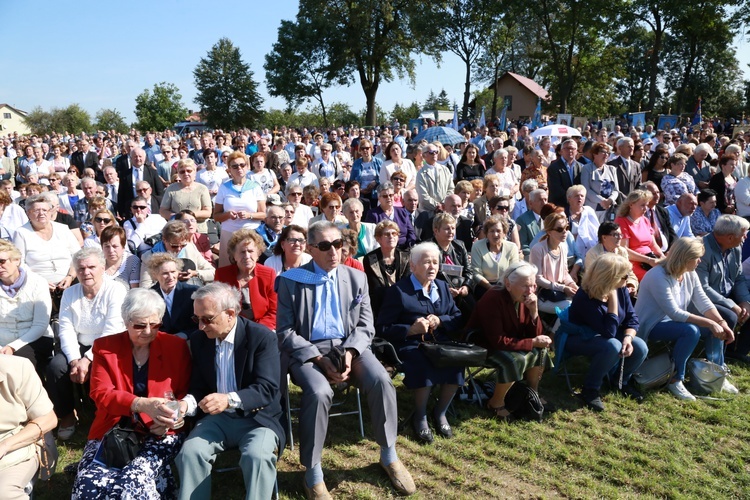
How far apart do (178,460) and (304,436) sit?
75 centimetres

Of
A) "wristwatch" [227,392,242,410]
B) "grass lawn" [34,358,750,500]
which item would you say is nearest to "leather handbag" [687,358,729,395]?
Result: "grass lawn" [34,358,750,500]

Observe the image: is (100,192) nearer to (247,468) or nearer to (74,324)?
(74,324)

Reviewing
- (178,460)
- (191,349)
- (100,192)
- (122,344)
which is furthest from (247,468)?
(100,192)

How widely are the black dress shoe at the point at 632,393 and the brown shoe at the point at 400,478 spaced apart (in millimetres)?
2334

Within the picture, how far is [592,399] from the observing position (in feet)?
14.6

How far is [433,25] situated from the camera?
35062 millimetres

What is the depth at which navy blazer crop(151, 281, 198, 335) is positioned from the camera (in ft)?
13.3


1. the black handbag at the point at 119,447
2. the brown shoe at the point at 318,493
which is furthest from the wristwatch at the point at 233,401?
the brown shoe at the point at 318,493

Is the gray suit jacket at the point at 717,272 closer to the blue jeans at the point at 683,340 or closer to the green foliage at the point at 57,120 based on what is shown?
the blue jeans at the point at 683,340

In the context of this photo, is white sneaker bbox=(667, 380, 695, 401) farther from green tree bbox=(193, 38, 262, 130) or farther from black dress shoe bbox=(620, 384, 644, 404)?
green tree bbox=(193, 38, 262, 130)

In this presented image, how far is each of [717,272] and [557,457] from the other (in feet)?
9.85

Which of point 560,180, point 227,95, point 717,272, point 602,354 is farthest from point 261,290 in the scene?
point 227,95

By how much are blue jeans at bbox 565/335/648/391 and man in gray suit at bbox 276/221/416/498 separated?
1914 millimetres

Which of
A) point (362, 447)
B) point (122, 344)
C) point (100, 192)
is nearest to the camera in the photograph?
point (122, 344)
